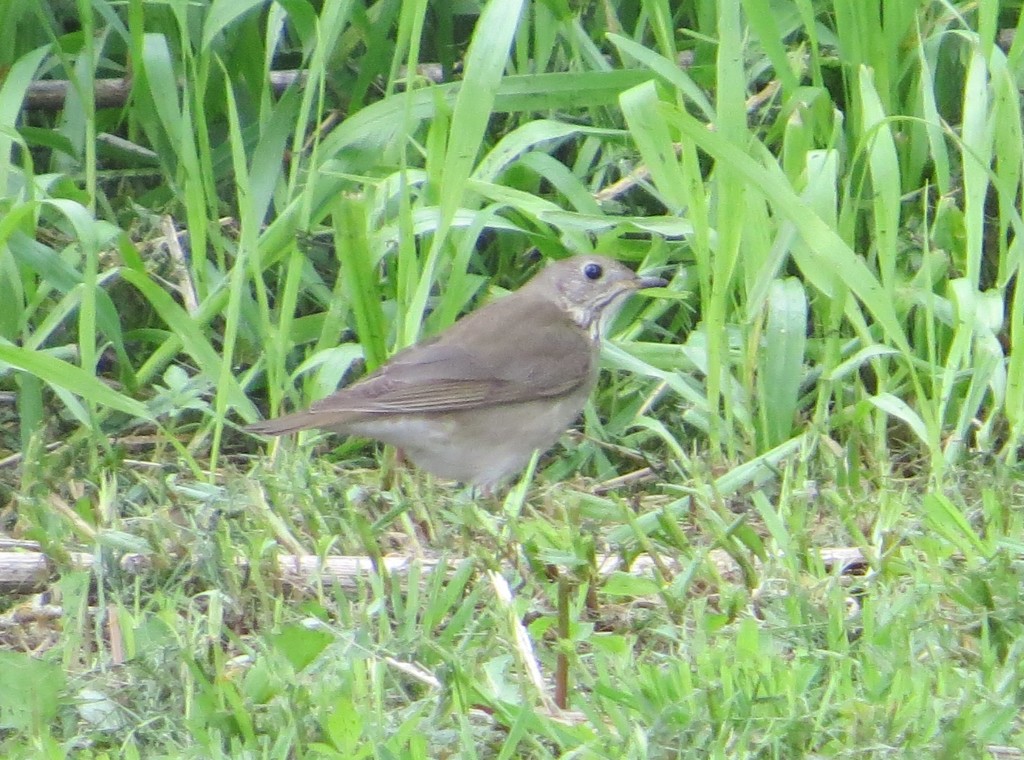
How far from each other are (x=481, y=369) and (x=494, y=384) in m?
0.10

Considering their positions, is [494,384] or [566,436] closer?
[494,384]

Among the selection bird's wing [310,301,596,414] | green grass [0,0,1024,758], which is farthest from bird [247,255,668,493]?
green grass [0,0,1024,758]

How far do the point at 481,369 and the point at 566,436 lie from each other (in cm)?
43

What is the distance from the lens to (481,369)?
5.63 meters

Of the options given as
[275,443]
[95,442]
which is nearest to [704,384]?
[275,443]

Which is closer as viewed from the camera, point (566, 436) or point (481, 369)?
point (481, 369)

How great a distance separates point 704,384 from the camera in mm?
5480

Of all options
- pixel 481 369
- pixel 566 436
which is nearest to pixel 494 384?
pixel 481 369

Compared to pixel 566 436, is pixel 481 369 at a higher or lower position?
higher

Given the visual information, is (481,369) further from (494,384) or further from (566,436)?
(566,436)

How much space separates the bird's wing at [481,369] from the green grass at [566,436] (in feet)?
0.41

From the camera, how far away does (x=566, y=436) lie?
5867 millimetres

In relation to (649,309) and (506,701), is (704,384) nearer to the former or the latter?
(649,309)

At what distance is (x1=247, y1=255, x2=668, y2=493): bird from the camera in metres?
5.21
